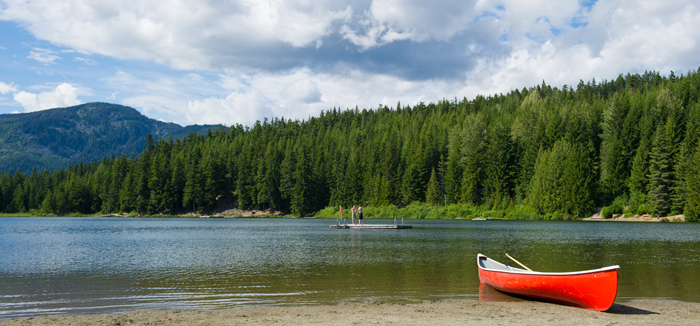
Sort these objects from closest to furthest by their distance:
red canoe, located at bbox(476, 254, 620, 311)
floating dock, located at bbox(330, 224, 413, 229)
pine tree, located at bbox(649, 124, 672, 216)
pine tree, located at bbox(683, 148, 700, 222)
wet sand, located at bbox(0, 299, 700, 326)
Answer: wet sand, located at bbox(0, 299, 700, 326) < red canoe, located at bbox(476, 254, 620, 311) < floating dock, located at bbox(330, 224, 413, 229) < pine tree, located at bbox(683, 148, 700, 222) < pine tree, located at bbox(649, 124, 672, 216)

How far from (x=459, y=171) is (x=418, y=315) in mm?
100645

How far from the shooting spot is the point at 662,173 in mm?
85875

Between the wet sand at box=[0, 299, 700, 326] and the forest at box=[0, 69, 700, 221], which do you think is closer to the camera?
the wet sand at box=[0, 299, 700, 326]

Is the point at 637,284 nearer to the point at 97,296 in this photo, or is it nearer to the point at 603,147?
the point at 97,296

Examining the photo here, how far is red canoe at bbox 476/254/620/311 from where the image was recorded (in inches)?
586

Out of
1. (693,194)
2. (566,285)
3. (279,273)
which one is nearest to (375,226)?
(279,273)

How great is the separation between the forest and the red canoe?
256 feet

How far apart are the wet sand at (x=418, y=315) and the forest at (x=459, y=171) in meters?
78.2

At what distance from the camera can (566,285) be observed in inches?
622

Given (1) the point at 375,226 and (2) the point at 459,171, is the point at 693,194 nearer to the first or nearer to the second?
(2) the point at 459,171

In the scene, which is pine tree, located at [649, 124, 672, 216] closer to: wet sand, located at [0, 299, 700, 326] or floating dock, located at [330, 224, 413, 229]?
floating dock, located at [330, 224, 413, 229]

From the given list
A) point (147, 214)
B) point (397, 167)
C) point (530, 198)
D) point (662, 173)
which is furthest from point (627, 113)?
point (147, 214)

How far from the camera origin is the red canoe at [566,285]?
14.9 meters

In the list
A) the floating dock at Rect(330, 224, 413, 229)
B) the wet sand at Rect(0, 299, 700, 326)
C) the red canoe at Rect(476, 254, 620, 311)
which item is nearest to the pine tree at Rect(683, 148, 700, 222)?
the floating dock at Rect(330, 224, 413, 229)
